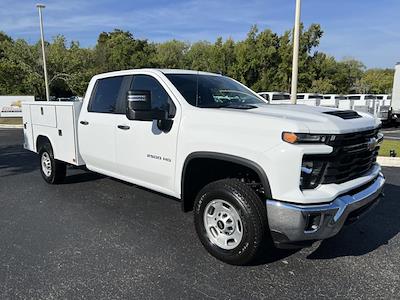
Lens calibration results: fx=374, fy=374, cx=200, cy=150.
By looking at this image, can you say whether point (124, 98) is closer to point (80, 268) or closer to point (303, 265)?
point (80, 268)

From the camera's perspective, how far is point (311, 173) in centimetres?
311

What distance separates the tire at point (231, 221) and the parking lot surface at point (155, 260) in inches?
6.4

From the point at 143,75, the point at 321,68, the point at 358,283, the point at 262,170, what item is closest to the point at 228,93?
the point at 143,75

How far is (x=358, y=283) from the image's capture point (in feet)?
10.9

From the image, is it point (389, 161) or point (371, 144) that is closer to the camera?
point (371, 144)

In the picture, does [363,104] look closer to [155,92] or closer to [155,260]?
[155,92]

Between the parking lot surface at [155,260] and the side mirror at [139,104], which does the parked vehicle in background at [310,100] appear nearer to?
the parking lot surface at [155,260]

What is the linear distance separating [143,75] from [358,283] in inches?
129

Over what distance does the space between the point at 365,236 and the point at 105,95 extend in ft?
12.6

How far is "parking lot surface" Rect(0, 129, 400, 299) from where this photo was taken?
126 inches

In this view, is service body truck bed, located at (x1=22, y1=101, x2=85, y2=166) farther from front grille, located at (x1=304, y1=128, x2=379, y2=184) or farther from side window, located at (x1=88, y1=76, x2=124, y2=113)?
front grille, located at (x1=304, y1=128, x2=379, y2=184)

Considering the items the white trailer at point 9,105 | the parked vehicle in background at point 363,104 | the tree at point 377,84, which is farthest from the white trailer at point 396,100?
the tree at point 377,84

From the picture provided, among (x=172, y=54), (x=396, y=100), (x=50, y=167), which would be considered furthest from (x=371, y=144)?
(x=172, y=54)

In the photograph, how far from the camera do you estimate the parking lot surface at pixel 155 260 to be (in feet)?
10.5
